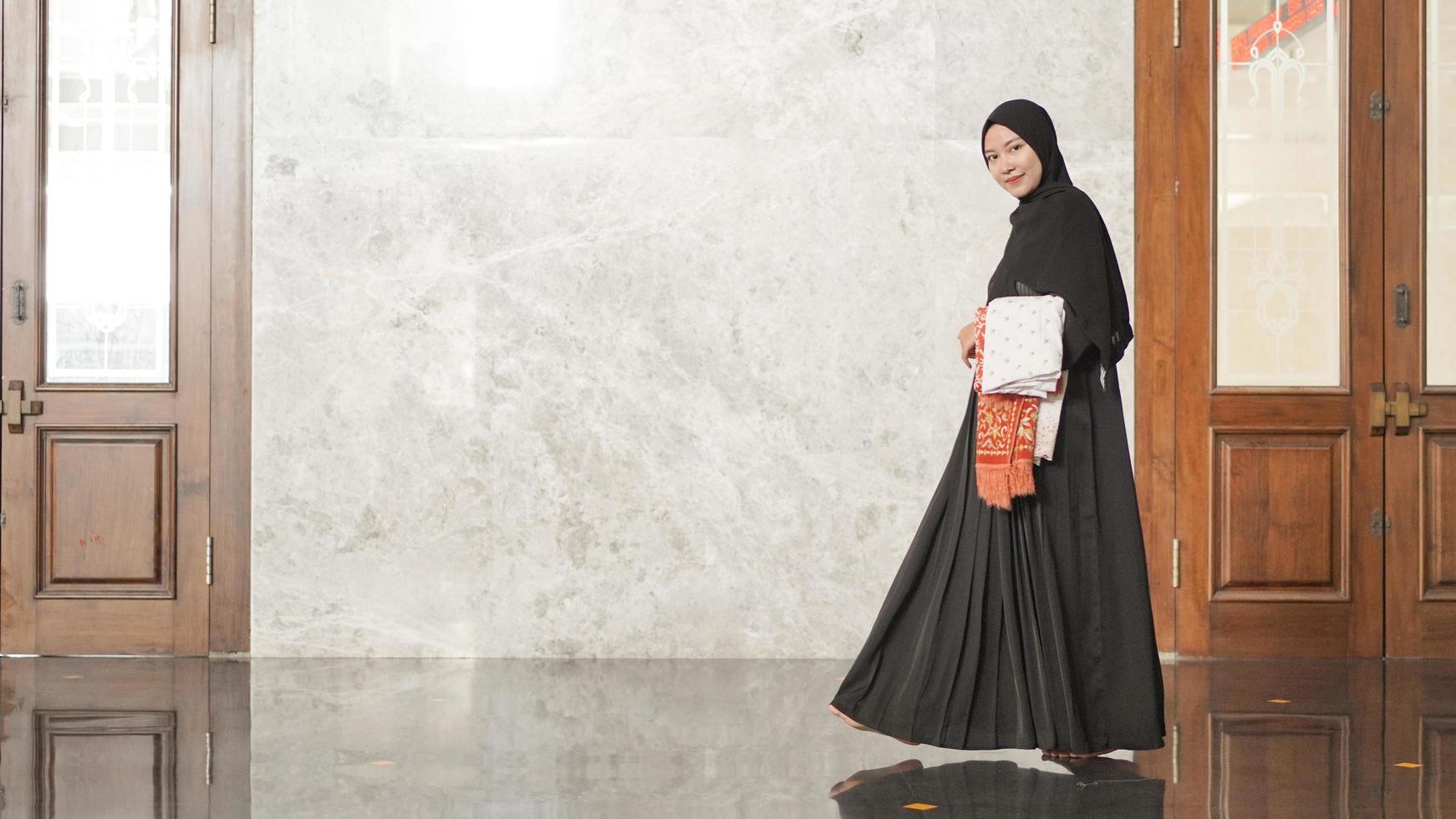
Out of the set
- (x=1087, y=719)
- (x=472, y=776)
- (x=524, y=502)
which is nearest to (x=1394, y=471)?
(x=1087, y=719)

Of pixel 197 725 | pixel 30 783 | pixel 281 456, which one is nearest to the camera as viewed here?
pixel 30 783

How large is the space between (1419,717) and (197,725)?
3097 millimetres

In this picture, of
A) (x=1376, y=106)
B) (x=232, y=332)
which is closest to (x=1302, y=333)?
(x=1376, y=106)

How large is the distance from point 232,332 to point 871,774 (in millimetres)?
2715

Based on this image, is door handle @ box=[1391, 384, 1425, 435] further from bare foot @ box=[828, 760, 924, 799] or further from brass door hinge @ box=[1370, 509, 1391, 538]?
bare foot @ box=[828, 760, 924, 799]

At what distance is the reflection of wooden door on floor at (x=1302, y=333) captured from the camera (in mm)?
4164

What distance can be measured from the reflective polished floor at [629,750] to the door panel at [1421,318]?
35cm

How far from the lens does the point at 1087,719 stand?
8.32 feet

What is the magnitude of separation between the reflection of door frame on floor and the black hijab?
2.66 meters

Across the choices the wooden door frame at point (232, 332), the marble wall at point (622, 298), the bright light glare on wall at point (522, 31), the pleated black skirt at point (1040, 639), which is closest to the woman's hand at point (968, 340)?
the pleated black skirt at point (1040, 639)

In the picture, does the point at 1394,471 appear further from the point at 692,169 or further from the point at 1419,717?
the point at 692,169

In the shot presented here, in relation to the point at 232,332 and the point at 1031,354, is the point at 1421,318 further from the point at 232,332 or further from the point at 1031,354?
the point at 232,332

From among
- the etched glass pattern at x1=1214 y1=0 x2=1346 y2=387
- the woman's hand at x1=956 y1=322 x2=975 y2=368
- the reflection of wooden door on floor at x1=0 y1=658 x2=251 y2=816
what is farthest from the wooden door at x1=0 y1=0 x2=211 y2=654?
the etched glass pattern at x1=1214 y1=0 x2=1346 y2=387

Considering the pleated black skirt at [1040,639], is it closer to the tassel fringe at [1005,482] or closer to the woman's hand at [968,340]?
the tassel fringe at [1005,482]
